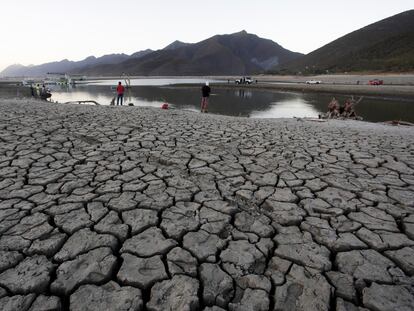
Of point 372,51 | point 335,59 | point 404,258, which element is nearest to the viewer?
point 404,258

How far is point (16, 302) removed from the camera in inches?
60.7

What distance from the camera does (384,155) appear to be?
178 inches

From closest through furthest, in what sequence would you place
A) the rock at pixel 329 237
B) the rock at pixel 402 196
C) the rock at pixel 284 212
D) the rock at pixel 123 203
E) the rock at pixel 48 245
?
the rock at pixel 48 245
the rock at pixel 329 237
the rock at pixel 284 212
the rock at pixel 123 203
the rock at pixel 402 196

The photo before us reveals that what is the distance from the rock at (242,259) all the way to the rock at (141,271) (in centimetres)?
46

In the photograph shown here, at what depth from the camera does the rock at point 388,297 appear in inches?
62.3

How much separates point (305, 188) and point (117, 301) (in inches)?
92.9

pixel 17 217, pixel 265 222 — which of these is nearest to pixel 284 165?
pixel 265 222

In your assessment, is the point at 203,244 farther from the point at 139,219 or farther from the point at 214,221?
the point at 139,219

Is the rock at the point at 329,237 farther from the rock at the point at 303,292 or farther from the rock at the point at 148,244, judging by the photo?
the rock at the point at 148,244

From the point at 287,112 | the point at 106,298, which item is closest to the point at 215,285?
the point at 106,298

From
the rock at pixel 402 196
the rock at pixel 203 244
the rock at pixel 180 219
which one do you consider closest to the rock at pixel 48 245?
the rock at pixel 180 219

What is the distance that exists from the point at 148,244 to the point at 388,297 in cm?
166

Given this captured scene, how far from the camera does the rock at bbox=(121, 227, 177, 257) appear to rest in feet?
6.57

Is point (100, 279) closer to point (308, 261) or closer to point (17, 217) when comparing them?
point (17, 217)
